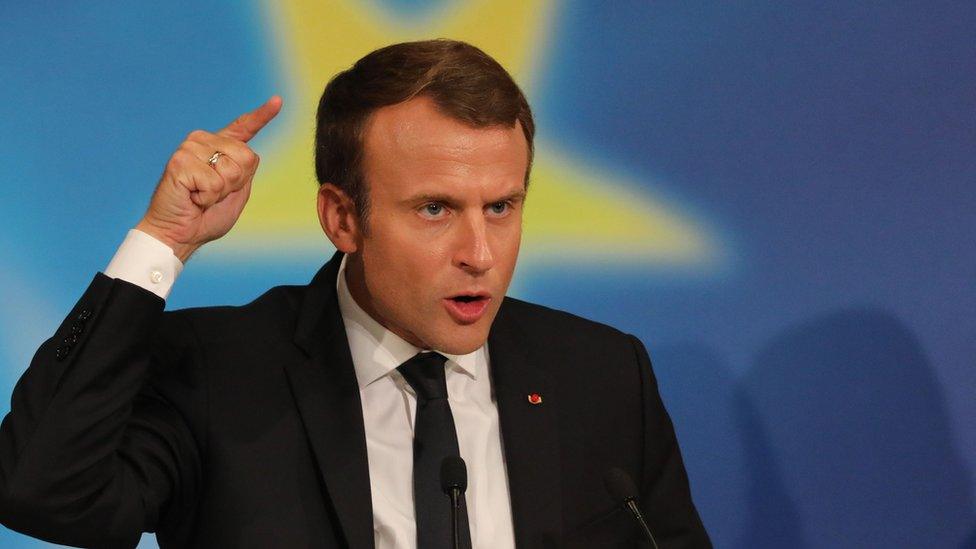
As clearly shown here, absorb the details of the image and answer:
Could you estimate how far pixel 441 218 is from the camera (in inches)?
82.0

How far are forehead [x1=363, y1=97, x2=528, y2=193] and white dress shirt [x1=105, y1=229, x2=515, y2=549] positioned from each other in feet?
0.97

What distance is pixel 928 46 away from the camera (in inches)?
117

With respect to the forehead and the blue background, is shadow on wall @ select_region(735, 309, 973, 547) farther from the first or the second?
the forehead

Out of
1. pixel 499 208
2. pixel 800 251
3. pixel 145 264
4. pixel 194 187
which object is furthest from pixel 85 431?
pixel 800 251

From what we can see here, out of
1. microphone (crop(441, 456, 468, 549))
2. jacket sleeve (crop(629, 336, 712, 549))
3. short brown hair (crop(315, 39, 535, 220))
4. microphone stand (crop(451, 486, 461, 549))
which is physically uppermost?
short brown hair (crop(315, 39, 535, 220))

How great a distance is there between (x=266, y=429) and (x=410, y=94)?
1.94 feet

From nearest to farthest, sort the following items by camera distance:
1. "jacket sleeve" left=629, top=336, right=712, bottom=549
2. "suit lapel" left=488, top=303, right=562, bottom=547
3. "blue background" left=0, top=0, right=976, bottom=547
→ "suit lapel" left=488, top=303, right=562, bottom=547 → "jacket sleeve" left=629, top=336, right=712, bottom=549 → "blue background" left=0, top=0, right=976, bottom=547

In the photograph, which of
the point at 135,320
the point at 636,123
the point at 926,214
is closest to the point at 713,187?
the point at 636,123

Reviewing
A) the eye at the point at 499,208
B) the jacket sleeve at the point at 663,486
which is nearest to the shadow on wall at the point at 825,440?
the jacket sleeve at the point at 663,486

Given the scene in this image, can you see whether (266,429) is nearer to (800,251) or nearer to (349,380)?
(349,380)

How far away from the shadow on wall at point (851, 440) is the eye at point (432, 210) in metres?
1.15

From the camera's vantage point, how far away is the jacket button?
1.86 meters

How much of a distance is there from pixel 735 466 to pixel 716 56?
94cm

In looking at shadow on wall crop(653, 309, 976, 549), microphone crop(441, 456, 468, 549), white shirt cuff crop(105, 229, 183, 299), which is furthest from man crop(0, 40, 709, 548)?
shadow on wall crop(653, 309, 976, 549)
